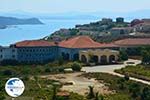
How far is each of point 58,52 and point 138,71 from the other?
9672mm

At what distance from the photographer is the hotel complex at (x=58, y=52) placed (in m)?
33.2

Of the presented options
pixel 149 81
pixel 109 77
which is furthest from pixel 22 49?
pixel 149 81

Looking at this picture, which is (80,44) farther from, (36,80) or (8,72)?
(36,80)

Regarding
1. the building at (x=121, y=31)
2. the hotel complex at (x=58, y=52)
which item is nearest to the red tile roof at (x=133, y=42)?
the hotel complex at (x=58, y=52)

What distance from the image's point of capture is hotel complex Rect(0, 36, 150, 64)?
33.2m

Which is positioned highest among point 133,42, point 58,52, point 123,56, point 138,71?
point 133,42

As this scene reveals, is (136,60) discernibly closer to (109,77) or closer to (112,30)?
(109,77)

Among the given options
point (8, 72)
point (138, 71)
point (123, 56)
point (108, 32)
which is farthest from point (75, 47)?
point (108, 32)

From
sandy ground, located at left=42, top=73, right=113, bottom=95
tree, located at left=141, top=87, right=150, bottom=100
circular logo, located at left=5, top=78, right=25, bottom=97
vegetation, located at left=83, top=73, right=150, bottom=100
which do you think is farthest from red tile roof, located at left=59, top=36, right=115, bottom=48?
circular logo, located at left=5, top=78, right=25, bottom=97

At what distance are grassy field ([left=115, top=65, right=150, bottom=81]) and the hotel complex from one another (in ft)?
14.6

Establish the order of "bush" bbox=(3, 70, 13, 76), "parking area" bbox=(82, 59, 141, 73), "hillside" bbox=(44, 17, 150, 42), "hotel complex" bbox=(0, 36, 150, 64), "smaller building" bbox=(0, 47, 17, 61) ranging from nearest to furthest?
"bush" bbox=(3, 70, 13, 76), "parking area" bbox=(82, 59, 141, 73), "hotel complex" bbox=(0, 36, 150, 64), "smaller building" bbox=(0, 47, 17, 61), "hillside" bbox=(44, 17, 150, 42)

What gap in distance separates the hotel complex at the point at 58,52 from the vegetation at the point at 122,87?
6149mm

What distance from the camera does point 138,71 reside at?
2689 cm

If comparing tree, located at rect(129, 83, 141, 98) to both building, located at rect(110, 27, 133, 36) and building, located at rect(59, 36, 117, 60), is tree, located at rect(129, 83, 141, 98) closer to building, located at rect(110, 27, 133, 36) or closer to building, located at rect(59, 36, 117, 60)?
building, located at rect(59, 36, 117, 60)
